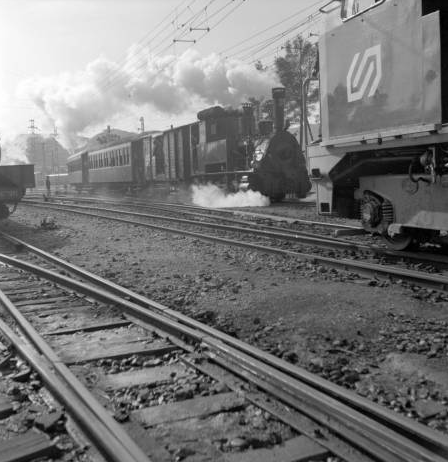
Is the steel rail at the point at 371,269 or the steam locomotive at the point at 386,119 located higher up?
the steam locomotive at the point at 386,119

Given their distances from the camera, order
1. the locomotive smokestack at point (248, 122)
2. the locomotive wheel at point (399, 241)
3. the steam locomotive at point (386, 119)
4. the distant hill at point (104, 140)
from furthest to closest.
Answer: the distant hill at point (104, 140) < the locomotive smokestack at point (248, 122) < the locomotive wheel at point (399, 241) < the steam locomotive at point (386, 119)

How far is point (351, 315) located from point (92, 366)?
2.31m

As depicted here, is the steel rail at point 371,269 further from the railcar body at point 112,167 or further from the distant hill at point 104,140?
the distant hill at point 104,140

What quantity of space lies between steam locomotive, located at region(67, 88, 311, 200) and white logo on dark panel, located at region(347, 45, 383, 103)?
433 inches

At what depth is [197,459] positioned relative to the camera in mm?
2525

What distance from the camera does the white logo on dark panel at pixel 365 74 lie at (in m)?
6.60

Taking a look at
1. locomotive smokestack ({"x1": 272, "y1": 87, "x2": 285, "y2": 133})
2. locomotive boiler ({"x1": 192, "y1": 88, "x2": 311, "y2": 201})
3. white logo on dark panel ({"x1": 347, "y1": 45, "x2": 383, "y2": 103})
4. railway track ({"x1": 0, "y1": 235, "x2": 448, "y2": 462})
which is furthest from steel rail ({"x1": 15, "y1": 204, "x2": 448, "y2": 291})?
locomotive smokestack ({"x1": 272, "y1": 87, "x2": 285, "y2": 133})

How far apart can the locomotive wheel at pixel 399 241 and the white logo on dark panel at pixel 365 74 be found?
1.95m

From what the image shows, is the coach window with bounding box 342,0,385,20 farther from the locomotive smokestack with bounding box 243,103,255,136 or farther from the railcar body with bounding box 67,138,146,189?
the railcar body with bounding box 67,138,146,189

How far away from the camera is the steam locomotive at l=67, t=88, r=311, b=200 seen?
1842cm

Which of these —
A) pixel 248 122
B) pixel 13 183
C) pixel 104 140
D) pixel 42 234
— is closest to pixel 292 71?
pixel 104 140

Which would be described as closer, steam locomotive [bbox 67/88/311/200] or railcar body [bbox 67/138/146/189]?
steam locomotive [bbox 67/88/311/200]

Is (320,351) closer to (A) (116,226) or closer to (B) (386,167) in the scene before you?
(B) (386,167)

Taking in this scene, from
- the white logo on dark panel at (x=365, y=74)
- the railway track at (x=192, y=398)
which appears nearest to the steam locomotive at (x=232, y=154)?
the white logo on dark panel at (x=365, y=74)
